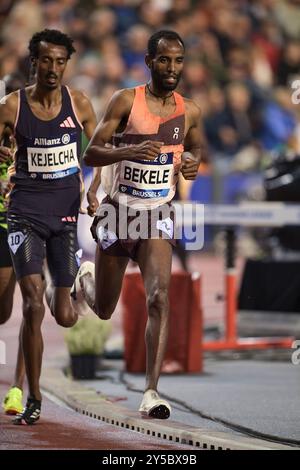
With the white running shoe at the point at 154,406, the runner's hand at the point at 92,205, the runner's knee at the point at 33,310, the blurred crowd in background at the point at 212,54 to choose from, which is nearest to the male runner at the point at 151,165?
the white running shoe at the point at 154,406

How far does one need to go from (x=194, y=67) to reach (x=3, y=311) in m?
14.6

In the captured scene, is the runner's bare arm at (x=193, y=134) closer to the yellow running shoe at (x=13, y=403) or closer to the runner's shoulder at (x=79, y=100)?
the runner's shoulder at (x=79, y=100)

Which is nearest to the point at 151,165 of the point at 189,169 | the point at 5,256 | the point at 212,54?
the point at 189,169

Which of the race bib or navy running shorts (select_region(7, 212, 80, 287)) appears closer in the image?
navy running shorts (select_region(7, 212, 80, 287))

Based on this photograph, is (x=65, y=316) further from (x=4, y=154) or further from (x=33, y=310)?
(x=4, y=154)

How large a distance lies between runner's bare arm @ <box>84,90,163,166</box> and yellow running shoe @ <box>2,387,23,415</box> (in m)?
1.52

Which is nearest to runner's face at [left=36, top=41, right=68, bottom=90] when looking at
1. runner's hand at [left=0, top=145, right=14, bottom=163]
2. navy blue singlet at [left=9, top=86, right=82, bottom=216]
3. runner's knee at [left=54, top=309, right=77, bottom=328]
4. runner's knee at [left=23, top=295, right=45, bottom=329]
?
navy blue singlet at [left=9, top=86, right=82, bottom=216]

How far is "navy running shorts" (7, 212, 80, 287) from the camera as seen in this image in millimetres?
8039

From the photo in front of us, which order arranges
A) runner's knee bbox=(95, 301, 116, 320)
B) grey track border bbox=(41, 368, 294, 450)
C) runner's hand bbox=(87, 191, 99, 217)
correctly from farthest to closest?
runner's knee bbox=(95, 301, 116, 320), runner's hand bbox=(87, 191, 99, 217), grey track border bbox=(41, 368, 294, 450)

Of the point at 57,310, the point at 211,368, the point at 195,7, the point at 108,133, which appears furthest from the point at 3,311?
the point at 195,7

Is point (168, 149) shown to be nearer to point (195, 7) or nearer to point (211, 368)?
point (211, 368)

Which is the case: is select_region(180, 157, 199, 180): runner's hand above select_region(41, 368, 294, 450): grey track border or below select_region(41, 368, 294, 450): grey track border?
above

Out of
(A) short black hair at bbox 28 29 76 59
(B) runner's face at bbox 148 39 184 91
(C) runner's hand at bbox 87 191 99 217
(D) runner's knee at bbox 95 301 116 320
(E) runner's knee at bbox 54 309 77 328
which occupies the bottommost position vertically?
(E) runner's knee at bbox 54 309 77 328

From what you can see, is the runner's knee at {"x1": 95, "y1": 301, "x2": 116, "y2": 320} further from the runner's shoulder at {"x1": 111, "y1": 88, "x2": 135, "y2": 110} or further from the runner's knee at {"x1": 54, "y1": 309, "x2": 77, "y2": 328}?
the runner's shoulder at {"x1": 111, "y1": 88, "x2": 135, "y2": 110}
